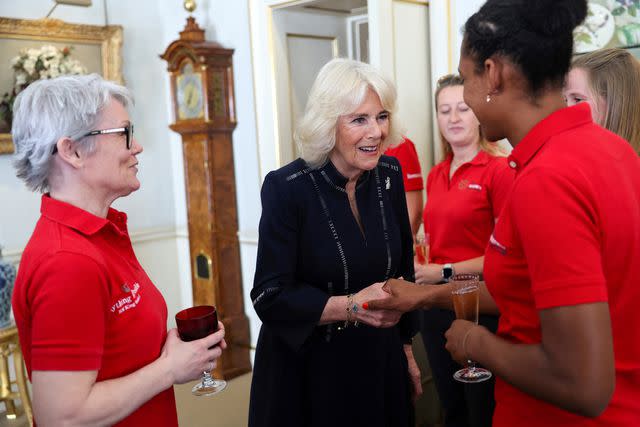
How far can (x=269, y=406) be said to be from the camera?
75.0 inches

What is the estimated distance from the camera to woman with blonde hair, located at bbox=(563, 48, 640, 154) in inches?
67.4

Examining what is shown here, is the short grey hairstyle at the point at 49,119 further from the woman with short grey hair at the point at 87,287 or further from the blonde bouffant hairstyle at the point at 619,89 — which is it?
the blonde bouffant hairstyle at the point at 619,89

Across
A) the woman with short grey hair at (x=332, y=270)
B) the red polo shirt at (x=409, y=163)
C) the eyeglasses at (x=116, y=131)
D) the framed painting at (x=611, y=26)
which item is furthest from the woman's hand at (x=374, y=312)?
the framed painting at (x=611, y=26)

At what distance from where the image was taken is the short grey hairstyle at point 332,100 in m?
1.93

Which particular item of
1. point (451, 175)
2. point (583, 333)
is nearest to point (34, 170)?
point (583, 333)

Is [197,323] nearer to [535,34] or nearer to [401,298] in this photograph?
[401,298]

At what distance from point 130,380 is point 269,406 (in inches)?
→ 29.2

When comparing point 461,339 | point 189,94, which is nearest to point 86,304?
point 461,339

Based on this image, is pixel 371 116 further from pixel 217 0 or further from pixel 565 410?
pixel 217 0

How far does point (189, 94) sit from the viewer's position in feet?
14.0

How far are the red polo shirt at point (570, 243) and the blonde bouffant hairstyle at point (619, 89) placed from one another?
67 centimetres

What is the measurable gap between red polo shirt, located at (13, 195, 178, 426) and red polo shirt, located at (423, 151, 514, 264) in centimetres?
145

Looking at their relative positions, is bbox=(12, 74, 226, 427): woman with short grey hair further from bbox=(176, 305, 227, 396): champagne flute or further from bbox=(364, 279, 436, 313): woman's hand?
bbox=(364, 279, 436, 313): woman's hand

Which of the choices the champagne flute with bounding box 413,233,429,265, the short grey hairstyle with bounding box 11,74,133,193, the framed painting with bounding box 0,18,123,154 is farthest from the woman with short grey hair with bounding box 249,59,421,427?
the framed painting with bounding box 0,18,123,154
